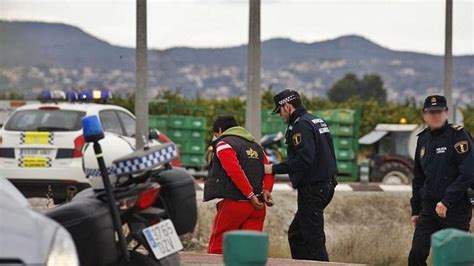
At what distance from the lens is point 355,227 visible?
15836 millimetres

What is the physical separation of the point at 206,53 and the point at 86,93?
2977 inches

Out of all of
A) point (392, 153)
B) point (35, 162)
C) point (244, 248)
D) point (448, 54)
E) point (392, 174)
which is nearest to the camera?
point (244, 248)

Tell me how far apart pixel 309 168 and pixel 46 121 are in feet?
22.9

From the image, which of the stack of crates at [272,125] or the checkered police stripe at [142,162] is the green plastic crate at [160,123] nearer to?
the stack of crates at [272,125]

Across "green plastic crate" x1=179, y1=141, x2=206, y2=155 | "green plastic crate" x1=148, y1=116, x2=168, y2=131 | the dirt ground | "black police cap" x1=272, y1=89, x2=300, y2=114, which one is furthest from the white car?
"green plastic crate" x1=148, y1=116, x2=168, y2=131

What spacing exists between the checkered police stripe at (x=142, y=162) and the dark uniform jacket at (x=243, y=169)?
8.70 feet

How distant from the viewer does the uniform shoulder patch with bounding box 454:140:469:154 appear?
9445 millimetres

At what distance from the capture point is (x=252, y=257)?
6.50 meters

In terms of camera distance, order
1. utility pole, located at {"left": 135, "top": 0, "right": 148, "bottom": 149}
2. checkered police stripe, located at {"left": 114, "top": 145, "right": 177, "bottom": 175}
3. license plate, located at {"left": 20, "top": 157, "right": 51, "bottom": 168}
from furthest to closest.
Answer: license plate, located at {"left": 20, "top": 157, "right": 51, "bottom": 168}
utility pole, located at {"left": 135, "top": 0, "right": 148, "bottom": 149}
checkered police stripe, located at {"left": 114, "top": 145, "right": 177, "bottom": 175}

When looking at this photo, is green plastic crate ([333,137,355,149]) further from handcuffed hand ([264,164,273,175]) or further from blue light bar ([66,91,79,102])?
handcuffed hand ([264,164,273,175])

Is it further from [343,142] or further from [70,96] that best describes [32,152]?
[343,142]

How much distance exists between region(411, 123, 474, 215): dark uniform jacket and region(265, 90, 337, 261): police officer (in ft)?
3.41

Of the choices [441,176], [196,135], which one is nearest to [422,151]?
[441,176]

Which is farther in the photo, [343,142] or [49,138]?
[343,142]
